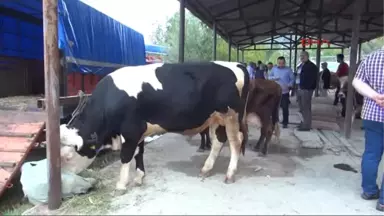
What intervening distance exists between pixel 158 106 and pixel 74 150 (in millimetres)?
1042

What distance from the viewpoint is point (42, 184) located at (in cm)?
401

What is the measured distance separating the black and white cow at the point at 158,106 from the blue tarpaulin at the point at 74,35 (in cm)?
172

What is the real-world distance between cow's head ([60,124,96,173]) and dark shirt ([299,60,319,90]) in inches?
207

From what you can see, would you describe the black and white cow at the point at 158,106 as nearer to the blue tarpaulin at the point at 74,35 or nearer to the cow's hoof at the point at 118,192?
the cow's hoof at the point at 118,192

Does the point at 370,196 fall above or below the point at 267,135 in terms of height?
below

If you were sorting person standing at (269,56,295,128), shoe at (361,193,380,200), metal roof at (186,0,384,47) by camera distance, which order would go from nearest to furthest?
shoe at (361,193,380,200)
person standing at (269,56,295,128)
metal roof at (186,0,384,47)

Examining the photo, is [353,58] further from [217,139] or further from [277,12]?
[277,12]

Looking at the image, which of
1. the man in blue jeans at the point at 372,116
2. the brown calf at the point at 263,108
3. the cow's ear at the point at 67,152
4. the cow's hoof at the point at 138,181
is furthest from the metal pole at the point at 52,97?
the brown calf at the point at 263,108

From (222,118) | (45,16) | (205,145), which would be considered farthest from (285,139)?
(45,16)

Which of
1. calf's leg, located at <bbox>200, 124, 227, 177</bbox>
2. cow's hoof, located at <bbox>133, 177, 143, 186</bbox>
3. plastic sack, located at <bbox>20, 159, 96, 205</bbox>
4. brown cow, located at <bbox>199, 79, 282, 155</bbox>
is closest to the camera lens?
plastic sack, located at <bbox>20, 159, 96, 205</bbox>

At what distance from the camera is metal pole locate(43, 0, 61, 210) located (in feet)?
12.0

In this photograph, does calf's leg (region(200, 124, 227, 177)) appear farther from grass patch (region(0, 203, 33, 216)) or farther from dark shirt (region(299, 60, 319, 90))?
dark shirt (region(299, 60, 319, 90))

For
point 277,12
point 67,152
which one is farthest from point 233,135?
point 277,12

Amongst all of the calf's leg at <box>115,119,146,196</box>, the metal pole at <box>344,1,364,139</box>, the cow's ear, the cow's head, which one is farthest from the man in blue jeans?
the metal pole at <box>344,1,364,139</box>
